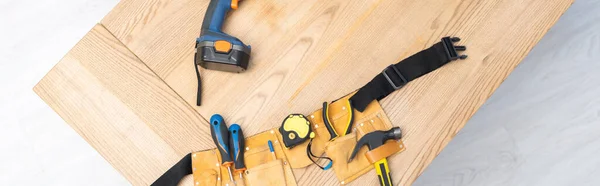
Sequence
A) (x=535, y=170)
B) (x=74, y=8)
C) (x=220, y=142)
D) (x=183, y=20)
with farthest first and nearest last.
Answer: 1. (x=74, y=8)
2. (x=535, y=170)
3. (x=183, y=20)
4. (x=220, y=142)

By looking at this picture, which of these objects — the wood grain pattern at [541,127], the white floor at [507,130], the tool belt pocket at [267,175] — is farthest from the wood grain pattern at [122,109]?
the wood grain pattern at [541,127]

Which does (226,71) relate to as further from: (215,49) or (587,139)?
(587,139)

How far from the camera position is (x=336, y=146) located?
92cm

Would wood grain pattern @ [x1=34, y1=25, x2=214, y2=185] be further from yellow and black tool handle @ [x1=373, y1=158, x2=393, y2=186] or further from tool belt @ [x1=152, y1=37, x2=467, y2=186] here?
yellow and black tool handle @ [x1=373, y1=158, x2=393, y2=186]

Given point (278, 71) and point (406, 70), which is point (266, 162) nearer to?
point (278, 71)

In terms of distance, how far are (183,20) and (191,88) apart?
153 mm

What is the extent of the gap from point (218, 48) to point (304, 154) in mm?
268

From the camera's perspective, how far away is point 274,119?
96 centimetres

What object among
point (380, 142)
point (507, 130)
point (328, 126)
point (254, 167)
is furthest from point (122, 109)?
point (507, 130)

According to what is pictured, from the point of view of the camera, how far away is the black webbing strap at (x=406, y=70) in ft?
3.11

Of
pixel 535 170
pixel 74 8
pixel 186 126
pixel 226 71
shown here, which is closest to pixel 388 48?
pixel 226 71

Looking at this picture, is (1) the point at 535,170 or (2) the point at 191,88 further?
(1) the point at 535,170

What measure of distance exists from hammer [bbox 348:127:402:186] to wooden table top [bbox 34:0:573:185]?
2 cm

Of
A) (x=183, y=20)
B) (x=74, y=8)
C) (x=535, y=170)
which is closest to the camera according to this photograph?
(x=183, y=20)
